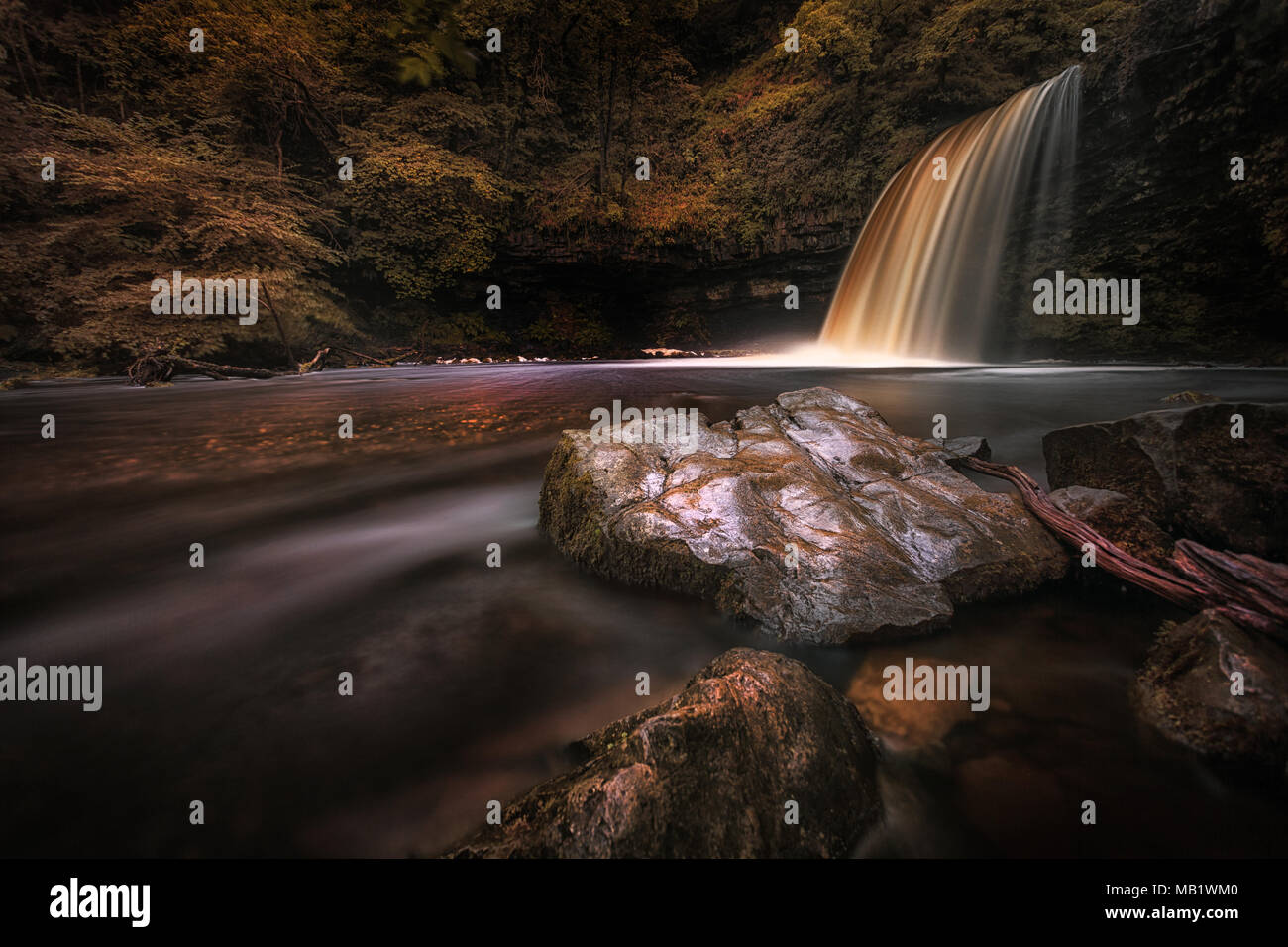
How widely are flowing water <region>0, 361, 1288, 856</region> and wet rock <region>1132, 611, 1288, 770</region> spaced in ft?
0.29

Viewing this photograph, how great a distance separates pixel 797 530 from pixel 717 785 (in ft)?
5.09

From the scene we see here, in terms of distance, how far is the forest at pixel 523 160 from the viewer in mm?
10008

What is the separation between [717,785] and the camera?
132 cm

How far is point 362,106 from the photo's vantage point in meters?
16.6

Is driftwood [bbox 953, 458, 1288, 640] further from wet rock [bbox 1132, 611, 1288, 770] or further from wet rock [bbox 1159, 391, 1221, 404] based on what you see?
wet rock [bbox 1159, 391, 1221, 404]

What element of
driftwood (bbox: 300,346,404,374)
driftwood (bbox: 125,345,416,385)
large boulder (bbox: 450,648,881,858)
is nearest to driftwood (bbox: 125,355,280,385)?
driftwood (bbox: 125,345,416,385)

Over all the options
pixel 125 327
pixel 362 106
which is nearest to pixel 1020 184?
pixel 362 106

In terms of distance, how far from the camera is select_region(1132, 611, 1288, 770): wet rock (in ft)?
4.96

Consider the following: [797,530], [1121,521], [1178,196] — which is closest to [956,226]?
[1178,196]

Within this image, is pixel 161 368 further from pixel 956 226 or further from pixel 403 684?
pixel 956 226

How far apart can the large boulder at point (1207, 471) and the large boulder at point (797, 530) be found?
2.58 feet

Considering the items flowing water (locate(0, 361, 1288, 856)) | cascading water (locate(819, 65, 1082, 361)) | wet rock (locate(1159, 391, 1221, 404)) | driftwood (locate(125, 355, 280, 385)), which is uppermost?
cascading water (locate(819, 65, 1082, 361))
